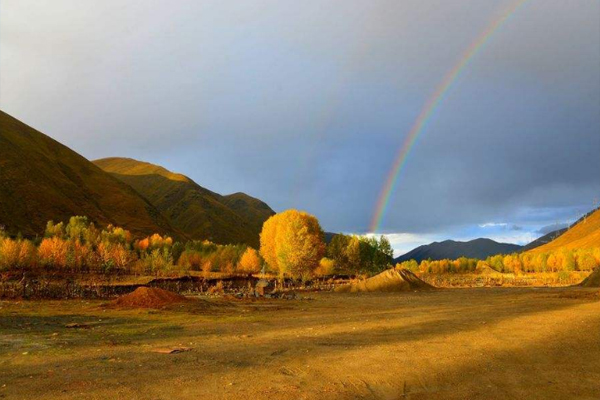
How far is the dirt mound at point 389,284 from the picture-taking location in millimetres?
64562

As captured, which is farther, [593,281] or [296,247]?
[296,247]

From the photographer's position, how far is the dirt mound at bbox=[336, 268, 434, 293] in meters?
64.6

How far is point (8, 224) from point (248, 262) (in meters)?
66.4

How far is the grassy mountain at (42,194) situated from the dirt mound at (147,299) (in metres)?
100

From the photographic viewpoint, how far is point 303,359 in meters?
14.4

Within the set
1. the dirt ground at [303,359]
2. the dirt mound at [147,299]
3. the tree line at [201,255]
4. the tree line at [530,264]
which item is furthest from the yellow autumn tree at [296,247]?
the tree line at [530,264]

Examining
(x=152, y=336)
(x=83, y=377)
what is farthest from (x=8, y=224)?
(x=83, y=377)

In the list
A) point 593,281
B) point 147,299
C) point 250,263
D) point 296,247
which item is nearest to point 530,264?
point 593,281

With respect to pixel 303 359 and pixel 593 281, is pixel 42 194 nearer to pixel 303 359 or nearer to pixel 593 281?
pixel 593 281

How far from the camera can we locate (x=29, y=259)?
256 ft

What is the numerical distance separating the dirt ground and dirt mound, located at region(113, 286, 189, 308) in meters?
8.23

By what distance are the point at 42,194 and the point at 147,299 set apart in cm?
13062

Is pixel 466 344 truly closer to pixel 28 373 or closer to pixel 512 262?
pixel 28 373

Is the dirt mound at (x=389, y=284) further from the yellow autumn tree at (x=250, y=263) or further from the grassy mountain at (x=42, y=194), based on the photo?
the grassy mountain at (x=42, y=194)
